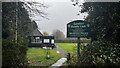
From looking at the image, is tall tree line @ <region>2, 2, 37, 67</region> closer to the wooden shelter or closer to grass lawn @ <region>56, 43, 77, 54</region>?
the wooden shelter

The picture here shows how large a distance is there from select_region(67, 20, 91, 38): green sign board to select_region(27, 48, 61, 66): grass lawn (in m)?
1.09

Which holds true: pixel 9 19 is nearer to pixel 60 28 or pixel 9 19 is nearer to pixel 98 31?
pixel 60 28

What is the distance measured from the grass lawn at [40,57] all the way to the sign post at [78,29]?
3.53ft

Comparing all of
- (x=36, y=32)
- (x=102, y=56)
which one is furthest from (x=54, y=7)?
(x=102, y=56)

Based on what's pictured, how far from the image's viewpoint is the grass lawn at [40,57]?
24.1ft

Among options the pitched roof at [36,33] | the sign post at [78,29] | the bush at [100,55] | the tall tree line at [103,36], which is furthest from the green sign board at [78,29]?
the pitched roof at [36,33]

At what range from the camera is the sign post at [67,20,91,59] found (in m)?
6.70

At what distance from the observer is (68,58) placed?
7.12 metres

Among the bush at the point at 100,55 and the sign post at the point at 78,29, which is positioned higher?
the sign post at the point at 78,29

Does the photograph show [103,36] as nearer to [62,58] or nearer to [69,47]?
[69,47]

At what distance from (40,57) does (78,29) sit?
1.79 metres

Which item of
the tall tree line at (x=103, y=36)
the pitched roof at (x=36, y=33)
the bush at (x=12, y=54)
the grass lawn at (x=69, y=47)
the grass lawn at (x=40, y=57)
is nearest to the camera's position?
the tall tree line at (x=103, y=36)

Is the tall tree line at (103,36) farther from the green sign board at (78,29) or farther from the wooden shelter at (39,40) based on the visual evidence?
the wooden shelter at (39,40)

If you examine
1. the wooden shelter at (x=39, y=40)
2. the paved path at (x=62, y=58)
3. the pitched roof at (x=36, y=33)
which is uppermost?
the pitched roof at (x=36, y=33)
